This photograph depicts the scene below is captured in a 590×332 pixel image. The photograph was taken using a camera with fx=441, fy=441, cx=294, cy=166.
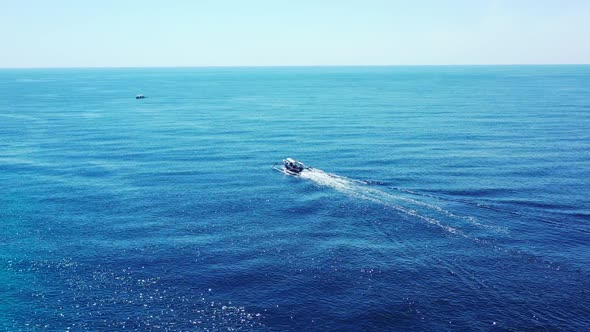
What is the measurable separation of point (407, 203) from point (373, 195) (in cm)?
957

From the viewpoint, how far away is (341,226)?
104000 mm

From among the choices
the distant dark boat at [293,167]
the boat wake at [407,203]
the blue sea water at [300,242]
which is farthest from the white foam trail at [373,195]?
the distant dark boat at [293,167]

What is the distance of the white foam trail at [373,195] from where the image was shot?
105 meters

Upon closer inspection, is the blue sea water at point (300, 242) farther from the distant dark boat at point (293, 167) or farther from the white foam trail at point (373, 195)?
the distant dark boat at point (293, 167)

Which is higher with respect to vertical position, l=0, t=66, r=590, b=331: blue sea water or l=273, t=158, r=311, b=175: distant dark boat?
l=273, t=158, r=311, b=175: distant dark boat

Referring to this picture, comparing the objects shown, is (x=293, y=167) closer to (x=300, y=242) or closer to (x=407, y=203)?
(x=407, y=203)

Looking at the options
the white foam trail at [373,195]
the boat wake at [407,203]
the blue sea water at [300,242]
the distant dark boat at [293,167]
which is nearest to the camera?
the blue sea water at [300,242]

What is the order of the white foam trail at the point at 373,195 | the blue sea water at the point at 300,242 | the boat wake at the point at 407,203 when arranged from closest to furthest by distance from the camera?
the blue sea water at the point at 300,242
the boat wake at the point at 407,203
the white foam trail at the point at 373,195

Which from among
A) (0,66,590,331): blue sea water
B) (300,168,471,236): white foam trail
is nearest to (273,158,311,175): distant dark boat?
(300,168,471,236): white foam trail

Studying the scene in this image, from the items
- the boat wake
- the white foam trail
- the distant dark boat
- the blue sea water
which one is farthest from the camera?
the distant dark boat

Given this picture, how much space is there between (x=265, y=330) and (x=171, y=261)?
94.9 ft

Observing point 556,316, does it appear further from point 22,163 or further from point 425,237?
point 22,163

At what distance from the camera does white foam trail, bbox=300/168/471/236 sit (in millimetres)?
105250

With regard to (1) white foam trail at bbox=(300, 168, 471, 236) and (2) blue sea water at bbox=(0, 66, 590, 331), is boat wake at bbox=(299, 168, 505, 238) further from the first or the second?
(2) blue sea water at bbox=(0, 66, 590, 331)
